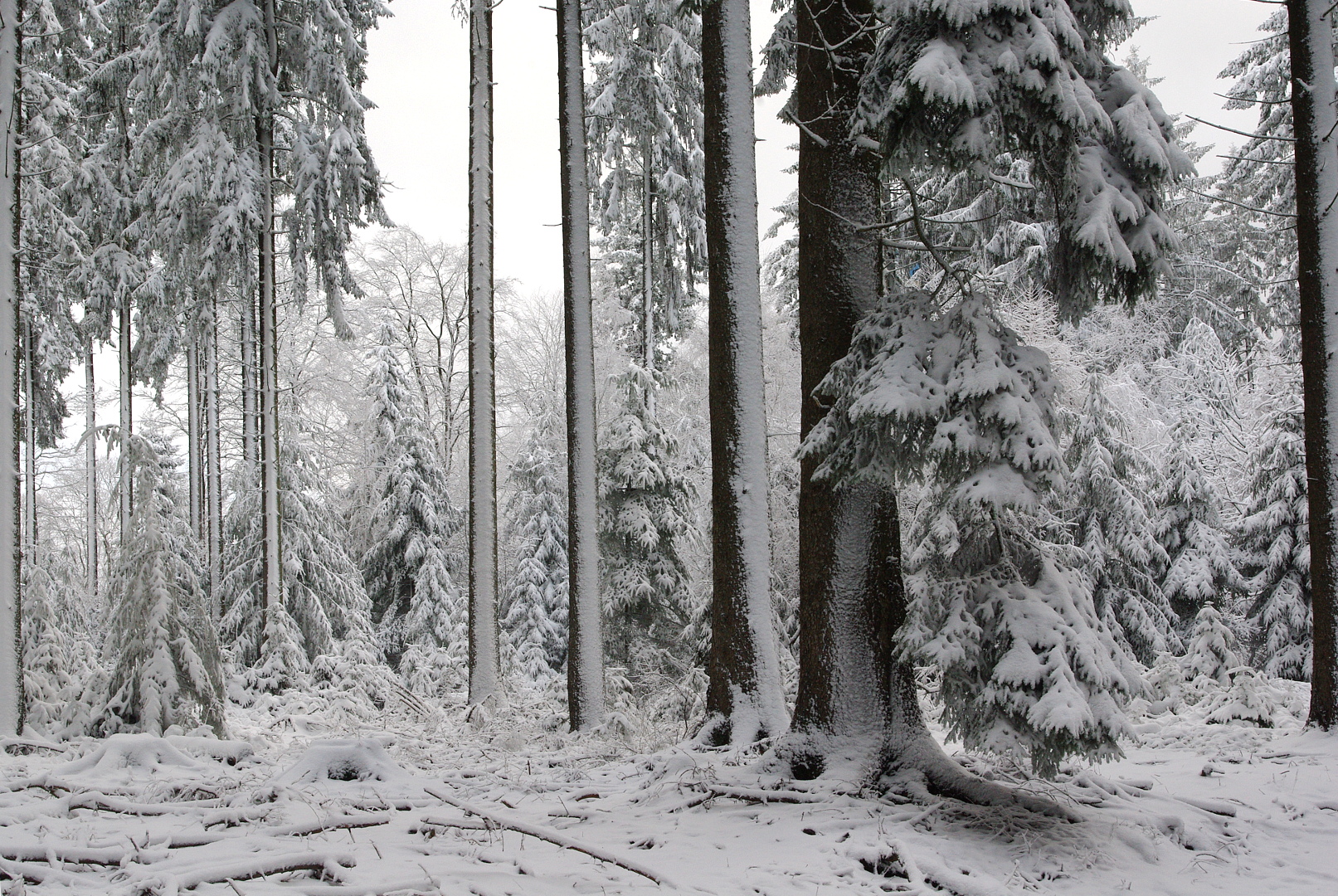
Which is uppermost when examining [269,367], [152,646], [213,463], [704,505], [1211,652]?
[269,367]

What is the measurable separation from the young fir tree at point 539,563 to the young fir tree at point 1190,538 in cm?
1231

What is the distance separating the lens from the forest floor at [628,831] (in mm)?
3939

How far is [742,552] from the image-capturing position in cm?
688

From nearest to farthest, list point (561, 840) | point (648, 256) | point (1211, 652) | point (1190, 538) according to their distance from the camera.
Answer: point (561, 840) → point (1211, 652) → point (1190, 538) → point (648, 256)

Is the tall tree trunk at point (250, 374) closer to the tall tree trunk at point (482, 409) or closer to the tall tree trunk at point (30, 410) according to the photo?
the tall tree trunk at point (482, 409)

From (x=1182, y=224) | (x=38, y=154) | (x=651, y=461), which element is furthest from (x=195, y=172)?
(x=1182, y=224)

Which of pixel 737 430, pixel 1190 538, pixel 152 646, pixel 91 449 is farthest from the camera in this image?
pixel 91 449

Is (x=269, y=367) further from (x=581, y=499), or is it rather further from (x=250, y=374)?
(x=581, y=499)

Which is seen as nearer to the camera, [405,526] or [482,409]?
[482,409]

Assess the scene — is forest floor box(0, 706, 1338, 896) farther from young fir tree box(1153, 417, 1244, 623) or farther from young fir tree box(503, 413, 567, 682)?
young fir tree box(503, 413, 567, 682)

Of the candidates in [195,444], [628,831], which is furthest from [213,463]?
[628,831]

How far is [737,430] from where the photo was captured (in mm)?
6949

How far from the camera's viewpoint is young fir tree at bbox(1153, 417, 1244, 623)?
616 inches

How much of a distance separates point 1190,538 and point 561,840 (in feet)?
50.5
